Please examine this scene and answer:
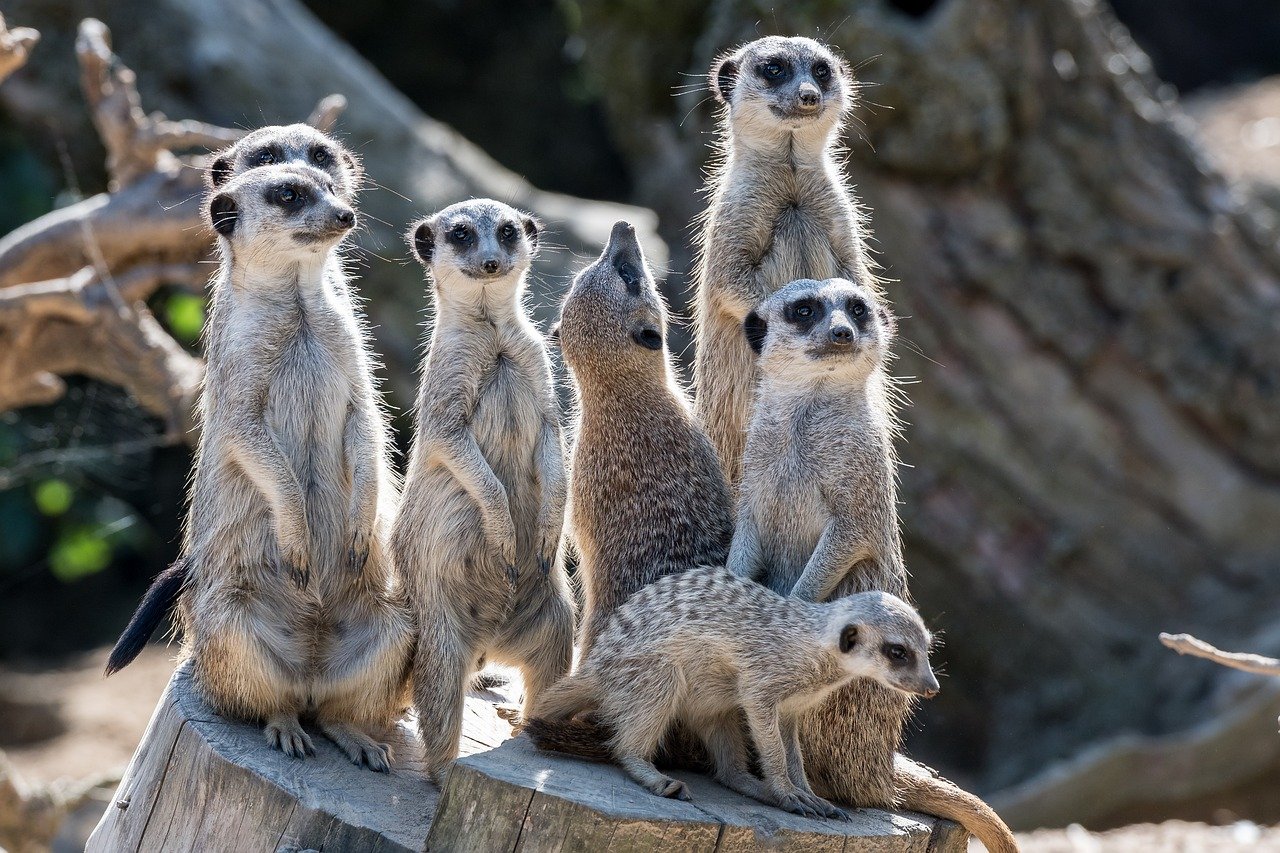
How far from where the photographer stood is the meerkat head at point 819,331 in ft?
10.4

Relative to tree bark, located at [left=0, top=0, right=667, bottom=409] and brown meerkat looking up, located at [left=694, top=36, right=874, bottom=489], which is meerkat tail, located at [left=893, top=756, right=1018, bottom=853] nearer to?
brown meerkat looking up, located at [left=694, top=36, right=874, bottom=489]

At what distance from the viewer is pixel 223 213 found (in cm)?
329

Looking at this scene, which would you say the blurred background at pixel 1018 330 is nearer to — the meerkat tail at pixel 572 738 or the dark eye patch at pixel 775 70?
the dark eye patch at pixel 775 70

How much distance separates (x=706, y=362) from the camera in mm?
3922

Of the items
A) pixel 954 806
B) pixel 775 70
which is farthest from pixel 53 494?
pixel 954 806

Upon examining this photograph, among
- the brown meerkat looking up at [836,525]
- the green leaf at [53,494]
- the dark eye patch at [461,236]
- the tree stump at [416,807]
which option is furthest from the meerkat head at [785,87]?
the green leaf at [53,494]

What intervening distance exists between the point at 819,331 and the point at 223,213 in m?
1.41

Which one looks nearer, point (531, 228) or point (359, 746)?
point (359, 746)

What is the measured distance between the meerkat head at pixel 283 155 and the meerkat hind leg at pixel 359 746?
4.61 ft

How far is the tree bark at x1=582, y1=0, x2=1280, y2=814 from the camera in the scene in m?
7.09

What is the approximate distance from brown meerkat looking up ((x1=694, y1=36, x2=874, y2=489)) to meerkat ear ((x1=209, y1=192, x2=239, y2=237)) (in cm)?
130

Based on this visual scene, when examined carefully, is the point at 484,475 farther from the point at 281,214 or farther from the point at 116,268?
the point at 116,268

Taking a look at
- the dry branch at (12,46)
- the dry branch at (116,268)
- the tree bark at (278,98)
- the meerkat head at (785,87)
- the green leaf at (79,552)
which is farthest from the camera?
the green leaf at (79,552)

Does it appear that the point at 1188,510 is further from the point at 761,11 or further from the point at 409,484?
the point at 409,484
